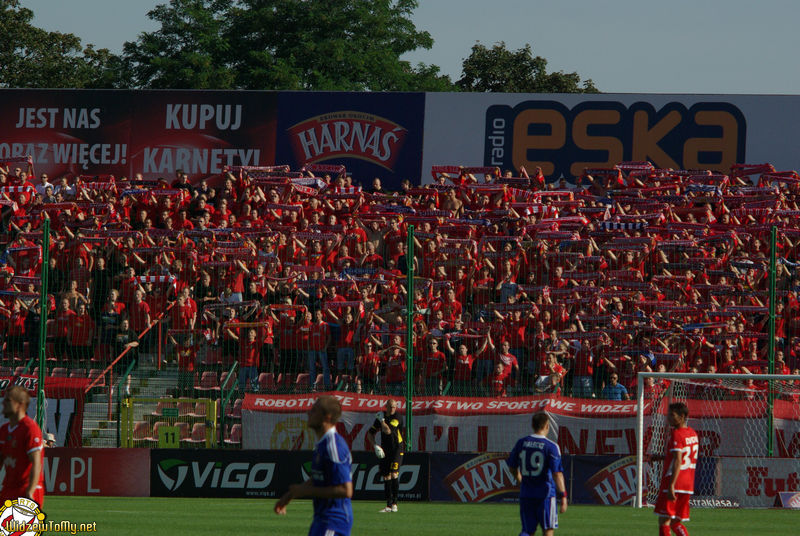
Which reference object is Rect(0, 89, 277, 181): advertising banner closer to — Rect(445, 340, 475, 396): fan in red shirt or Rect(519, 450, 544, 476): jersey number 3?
Rect(445, 340, 475, 396): fan in red shirt

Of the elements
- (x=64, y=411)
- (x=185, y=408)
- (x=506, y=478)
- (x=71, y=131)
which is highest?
(x=71, y=131)

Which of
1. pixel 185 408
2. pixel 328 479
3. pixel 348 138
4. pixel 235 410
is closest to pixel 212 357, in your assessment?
pixel 185 408

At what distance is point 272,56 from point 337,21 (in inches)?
135

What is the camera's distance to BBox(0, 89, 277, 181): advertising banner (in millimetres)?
31484

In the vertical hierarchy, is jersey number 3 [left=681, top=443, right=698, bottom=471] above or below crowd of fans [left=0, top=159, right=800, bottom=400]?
below

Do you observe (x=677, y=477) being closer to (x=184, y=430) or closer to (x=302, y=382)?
(x=302, y=382)

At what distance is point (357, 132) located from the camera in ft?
102

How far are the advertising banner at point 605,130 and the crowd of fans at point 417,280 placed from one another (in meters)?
1.68

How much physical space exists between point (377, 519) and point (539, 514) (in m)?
5.07

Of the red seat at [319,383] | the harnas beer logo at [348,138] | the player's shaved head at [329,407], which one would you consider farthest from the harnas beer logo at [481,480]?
the harnas beer logo at [348,138]

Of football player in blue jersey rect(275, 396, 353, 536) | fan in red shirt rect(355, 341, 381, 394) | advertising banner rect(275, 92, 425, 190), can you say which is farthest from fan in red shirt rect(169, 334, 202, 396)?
advertising banner rect(275, 92, 425, 190)

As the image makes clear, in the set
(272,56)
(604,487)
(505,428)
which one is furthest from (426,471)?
(272,56)

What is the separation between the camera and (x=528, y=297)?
21.4m

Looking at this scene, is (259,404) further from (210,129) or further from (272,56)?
(272,56)
